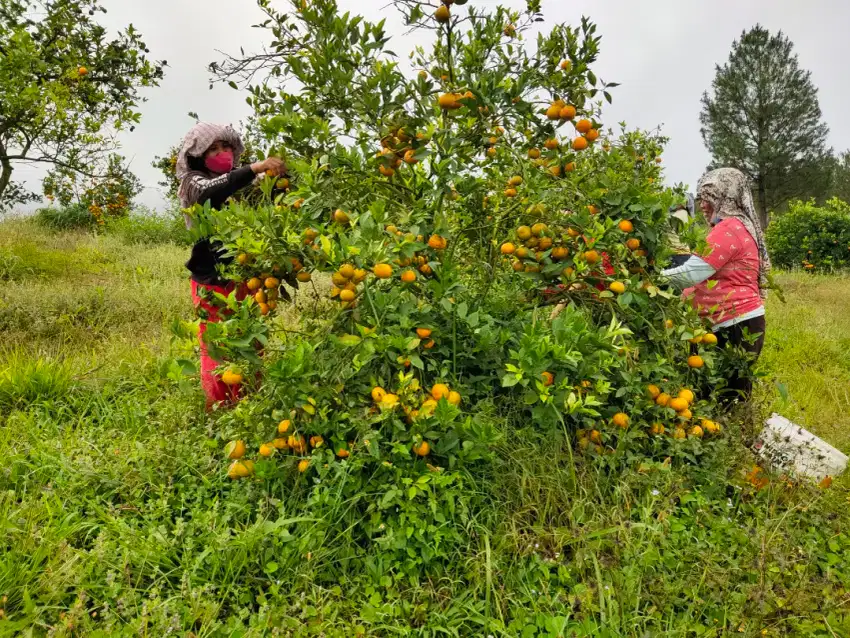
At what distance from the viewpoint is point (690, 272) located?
2.51 meters

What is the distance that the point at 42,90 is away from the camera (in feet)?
14.3

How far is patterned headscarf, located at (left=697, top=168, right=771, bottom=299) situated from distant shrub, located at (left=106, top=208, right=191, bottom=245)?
826 cm

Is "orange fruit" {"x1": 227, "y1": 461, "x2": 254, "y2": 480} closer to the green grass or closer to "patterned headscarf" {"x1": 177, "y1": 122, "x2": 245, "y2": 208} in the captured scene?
"patterned headscarf" {"x1": 177, "y1": 122, "x2": 245, "y2": 208}

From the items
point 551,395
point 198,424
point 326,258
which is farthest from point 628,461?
point 198,424

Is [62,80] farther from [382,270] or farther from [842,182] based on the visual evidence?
[842,182]

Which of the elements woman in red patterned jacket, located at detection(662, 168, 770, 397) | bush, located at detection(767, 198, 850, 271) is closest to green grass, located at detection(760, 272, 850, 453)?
woman in red patterned jacket, located at detection(662, 168, 770, 397)

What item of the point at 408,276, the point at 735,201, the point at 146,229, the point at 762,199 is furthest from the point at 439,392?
the point at 762,199

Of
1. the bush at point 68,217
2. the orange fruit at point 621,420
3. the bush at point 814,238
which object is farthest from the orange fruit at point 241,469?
the bush at point 814,238

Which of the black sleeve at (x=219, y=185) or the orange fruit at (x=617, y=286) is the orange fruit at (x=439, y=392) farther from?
the black sleeve at (x=219, y=185)

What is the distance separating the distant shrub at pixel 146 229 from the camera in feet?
29.5

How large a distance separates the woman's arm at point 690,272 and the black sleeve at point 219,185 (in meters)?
2.00

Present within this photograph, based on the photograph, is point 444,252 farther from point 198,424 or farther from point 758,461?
point 758,461

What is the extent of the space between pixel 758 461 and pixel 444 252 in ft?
5.79

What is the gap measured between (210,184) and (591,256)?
1.82m
